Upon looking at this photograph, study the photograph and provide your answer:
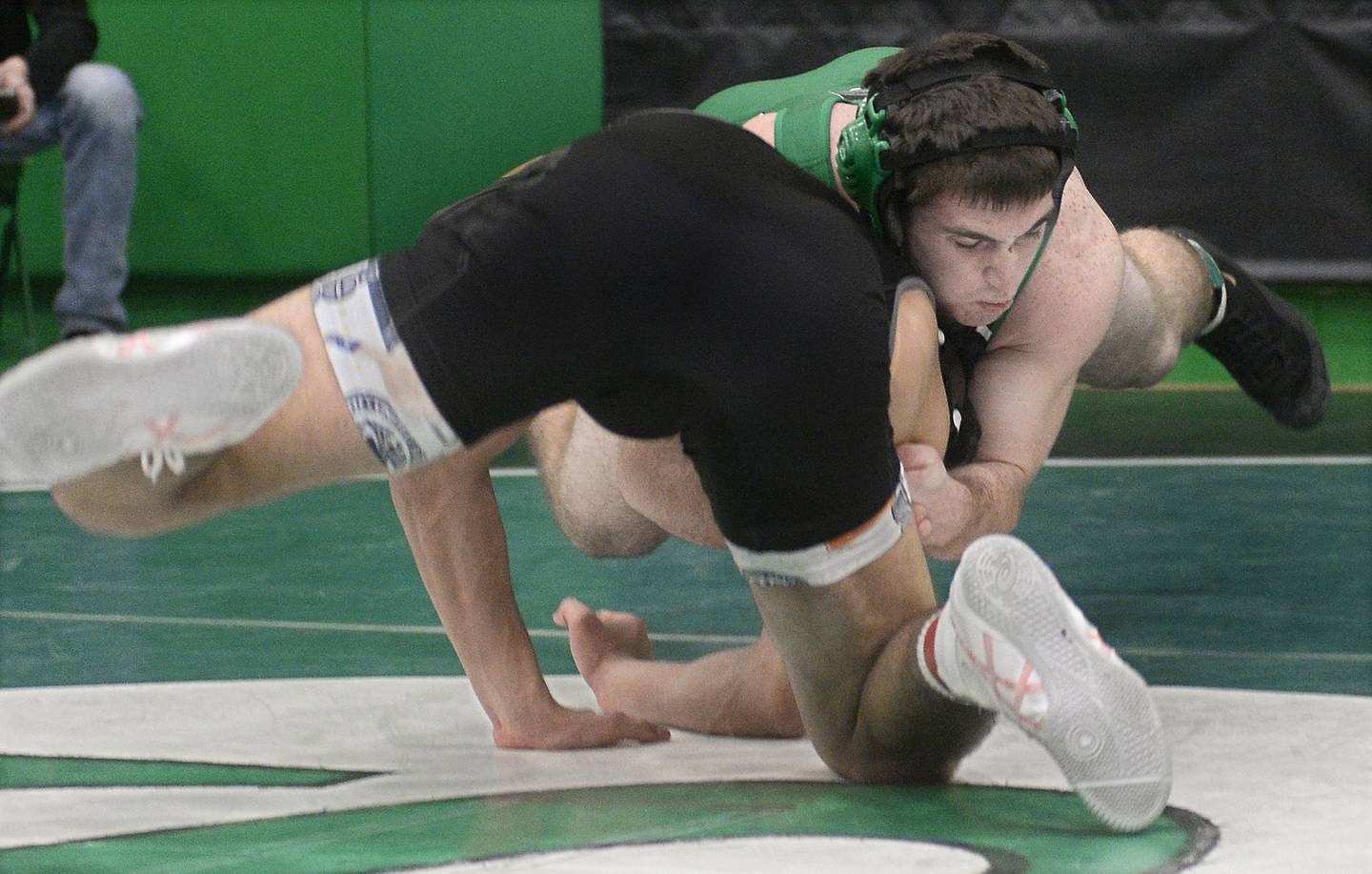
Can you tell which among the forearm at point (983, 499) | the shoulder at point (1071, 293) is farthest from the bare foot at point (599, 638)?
the shoulder at point (1071, 293)

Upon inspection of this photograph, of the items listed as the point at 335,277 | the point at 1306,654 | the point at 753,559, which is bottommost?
the point at 1306,654

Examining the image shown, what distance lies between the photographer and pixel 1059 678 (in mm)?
1572

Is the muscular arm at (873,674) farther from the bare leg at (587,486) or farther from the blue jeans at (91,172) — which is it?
the blue jeans at (91,172)

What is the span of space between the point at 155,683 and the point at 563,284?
3.55 ft

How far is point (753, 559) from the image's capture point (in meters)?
1.79

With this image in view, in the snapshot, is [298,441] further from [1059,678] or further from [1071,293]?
[1071,293]

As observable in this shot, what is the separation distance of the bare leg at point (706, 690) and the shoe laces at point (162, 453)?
2.56 feet

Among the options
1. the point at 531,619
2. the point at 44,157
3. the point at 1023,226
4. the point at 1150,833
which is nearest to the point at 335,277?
the point at 1023,226

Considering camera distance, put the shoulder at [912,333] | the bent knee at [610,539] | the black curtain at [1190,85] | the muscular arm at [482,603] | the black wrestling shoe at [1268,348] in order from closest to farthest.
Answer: the shoulder at [912,333]
the muscular arm at [482,603]
the bent knee at [610,539]
the black wrestling shoe at [1268,348]
the black curtain at [1190,85]

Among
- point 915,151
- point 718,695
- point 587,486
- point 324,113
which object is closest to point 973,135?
point 915,151

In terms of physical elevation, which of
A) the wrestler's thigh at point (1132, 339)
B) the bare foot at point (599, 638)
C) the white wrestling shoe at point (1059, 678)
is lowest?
the bare foot at point (599, 638)

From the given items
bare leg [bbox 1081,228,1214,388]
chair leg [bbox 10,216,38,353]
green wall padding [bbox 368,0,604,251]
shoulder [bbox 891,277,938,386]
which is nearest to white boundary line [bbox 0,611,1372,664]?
bare leg [bbox 1081,228,1214,388]

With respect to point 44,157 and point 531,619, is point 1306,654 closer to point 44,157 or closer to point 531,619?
point 531,619

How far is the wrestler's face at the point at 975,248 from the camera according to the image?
195cm
